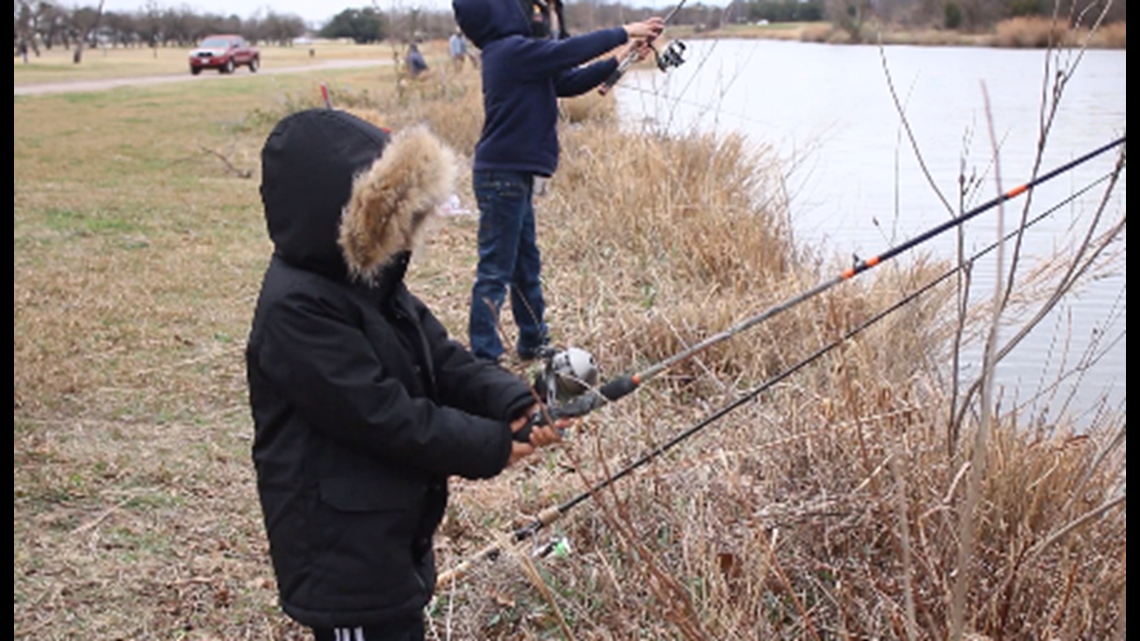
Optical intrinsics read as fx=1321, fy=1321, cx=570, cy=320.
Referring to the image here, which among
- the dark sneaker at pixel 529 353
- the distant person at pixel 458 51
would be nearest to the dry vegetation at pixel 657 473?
the dark sneaker at pixel 529 353

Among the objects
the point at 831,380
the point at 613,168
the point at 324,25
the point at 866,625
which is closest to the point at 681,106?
the point at 613,168

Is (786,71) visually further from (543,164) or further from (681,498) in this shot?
(681,498)

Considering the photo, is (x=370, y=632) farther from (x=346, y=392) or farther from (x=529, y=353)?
(x=529, y=353)

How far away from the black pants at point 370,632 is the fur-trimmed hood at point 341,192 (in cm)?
62

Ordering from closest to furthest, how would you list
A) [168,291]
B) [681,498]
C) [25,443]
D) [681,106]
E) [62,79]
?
[681,498], [25,443], [168,291], [681,106], [62,79]

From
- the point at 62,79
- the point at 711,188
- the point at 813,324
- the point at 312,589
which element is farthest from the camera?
the point at 62,79

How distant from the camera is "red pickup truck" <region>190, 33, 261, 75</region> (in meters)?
40.6

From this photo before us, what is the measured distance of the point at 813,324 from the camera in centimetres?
465

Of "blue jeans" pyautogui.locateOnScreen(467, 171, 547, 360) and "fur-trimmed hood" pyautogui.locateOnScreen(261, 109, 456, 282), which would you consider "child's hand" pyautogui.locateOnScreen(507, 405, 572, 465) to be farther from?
"blue jeans" pyautogui.locateOnScreen(467, 171, 547, 360)

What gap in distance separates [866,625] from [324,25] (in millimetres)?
92474

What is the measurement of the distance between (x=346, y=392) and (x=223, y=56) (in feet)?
135

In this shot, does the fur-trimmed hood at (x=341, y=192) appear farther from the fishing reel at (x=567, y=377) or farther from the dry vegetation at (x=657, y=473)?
the dry vegetation at (x=657, y=473)

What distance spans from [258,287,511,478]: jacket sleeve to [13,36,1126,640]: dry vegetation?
12.5 inches

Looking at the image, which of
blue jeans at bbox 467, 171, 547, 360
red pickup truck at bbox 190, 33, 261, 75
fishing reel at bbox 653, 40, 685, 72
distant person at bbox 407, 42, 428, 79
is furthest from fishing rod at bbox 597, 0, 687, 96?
red pickup truck at bbox 190, 33, 261, 75
